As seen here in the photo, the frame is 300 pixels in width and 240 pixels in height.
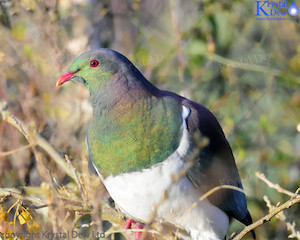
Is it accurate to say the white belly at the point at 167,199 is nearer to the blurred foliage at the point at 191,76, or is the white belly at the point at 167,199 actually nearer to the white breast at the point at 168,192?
the white breast at the point at 168,192

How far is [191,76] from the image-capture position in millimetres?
4965

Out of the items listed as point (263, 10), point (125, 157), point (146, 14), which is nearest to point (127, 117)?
point (125, 157)

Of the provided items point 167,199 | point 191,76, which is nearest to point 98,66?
point 167,199

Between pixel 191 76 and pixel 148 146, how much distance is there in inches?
100.0

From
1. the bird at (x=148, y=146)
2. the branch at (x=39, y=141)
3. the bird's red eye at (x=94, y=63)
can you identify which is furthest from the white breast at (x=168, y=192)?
the bird's red eye at (x=94, y=63)

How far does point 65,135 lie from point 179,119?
4.16 ft

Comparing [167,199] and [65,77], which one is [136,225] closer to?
[167,199]

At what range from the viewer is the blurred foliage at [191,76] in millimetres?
3773

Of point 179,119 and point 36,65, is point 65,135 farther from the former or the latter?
point 179,119

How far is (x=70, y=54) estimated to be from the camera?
4082 mm

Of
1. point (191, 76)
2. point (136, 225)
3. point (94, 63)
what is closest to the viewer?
point (94, 63)

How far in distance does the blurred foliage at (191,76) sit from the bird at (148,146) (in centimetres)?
64

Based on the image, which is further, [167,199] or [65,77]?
[65,77]

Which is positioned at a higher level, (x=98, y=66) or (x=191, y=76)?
(x=98, y=66)
